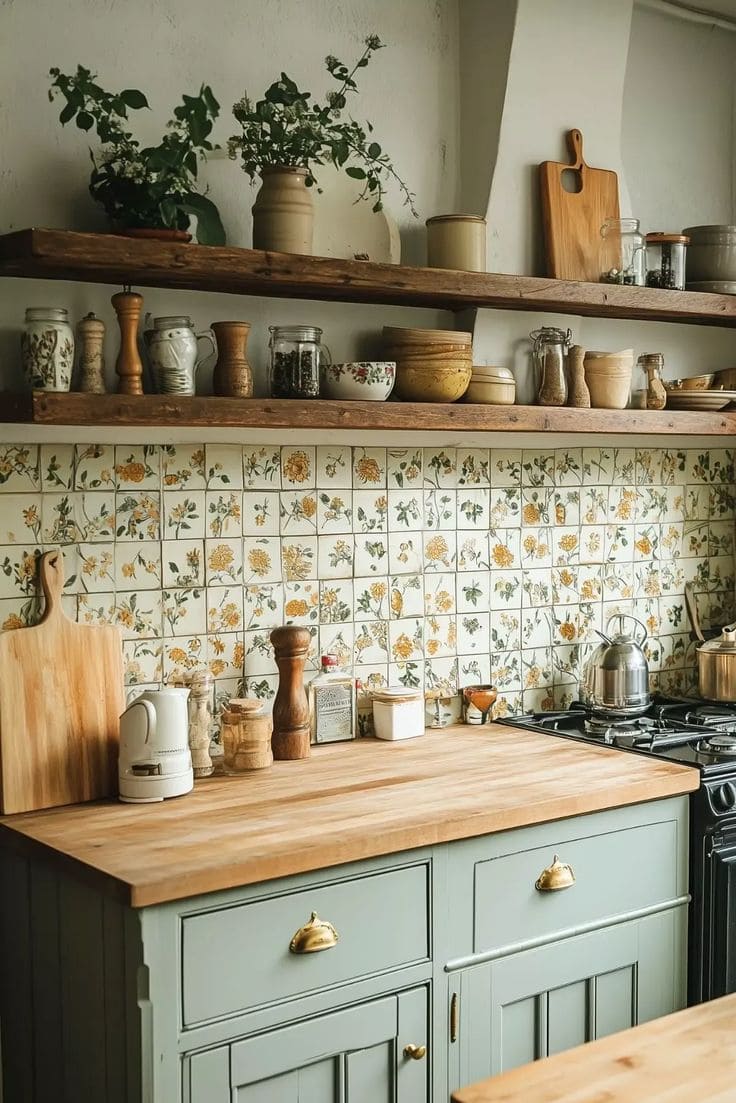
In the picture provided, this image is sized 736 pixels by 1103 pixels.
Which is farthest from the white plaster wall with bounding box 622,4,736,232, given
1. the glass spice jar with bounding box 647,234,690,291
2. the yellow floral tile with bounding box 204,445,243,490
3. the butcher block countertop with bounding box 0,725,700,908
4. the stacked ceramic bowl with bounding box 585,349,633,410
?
the butcher block countertop with bounding box 0,725,700,908

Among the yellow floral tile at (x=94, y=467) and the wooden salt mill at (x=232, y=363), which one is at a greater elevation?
the wooden salt mill at (x=232, y=363)

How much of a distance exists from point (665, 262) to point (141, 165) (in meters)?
1.42

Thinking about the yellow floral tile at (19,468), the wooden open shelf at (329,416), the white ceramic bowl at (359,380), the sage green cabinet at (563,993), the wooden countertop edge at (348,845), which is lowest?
the sage green cabinet at (563,993)

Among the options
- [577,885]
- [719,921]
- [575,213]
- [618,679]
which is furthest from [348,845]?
[575,213]

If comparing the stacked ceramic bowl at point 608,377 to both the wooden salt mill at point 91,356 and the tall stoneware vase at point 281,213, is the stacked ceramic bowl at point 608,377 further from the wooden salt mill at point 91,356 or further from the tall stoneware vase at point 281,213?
the wooden salt mill at point 91,356

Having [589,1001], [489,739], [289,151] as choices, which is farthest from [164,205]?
[589,1001]

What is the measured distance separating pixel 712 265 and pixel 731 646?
1037mm

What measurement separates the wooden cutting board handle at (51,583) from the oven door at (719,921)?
1498mm

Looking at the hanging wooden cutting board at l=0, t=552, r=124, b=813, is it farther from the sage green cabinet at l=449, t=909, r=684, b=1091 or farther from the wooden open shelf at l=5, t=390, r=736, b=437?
the sage green cabinet at l=449, t=909, r=684, b=1091

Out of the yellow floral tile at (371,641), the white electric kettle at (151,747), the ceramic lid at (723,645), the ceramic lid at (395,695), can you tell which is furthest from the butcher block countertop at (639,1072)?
the ceramic lid at (723,645)

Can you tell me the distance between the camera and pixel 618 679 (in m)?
3.20

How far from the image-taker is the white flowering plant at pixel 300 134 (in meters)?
2.61

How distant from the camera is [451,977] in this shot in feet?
7.72

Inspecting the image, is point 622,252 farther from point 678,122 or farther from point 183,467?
point 183,467
